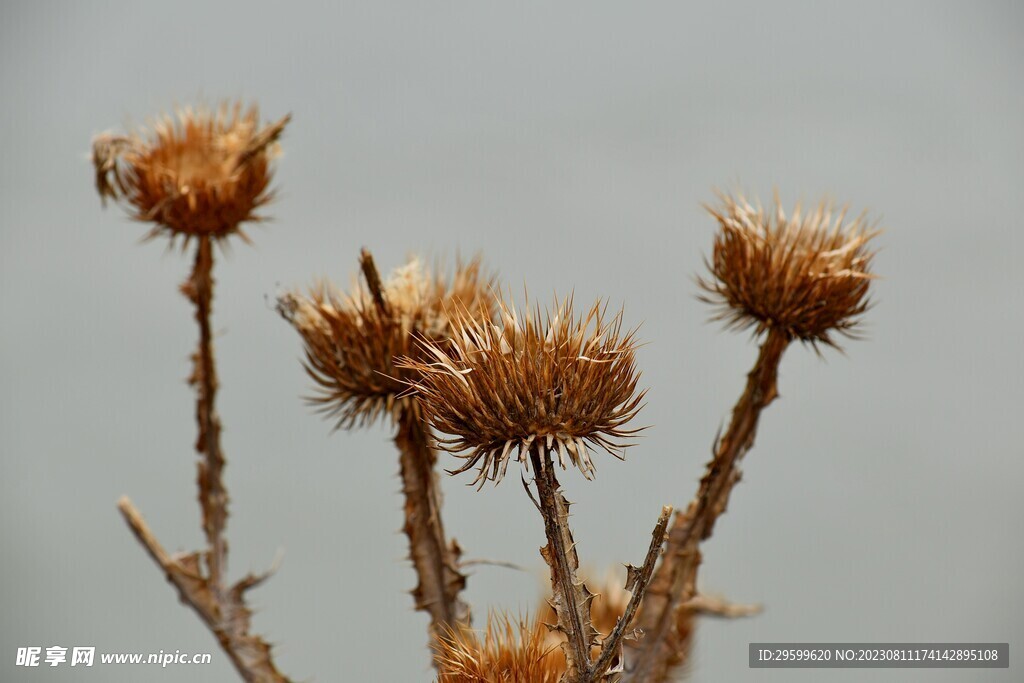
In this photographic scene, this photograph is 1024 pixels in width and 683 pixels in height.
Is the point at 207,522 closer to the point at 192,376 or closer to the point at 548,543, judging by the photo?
the point at 192,376

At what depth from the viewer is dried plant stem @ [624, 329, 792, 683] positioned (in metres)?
2.94

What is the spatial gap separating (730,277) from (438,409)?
1013 millimetres

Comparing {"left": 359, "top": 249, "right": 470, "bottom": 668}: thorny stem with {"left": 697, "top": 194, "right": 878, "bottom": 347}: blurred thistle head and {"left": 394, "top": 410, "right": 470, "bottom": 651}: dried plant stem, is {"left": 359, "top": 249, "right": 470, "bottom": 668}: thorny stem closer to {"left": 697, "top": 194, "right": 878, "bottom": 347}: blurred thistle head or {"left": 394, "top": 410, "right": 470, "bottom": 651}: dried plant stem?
{"left": 394, "top": 410, "right": 470, "bottom": 651}: dried plant stem

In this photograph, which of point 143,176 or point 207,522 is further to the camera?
point 207,522

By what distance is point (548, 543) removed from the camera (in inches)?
86.4

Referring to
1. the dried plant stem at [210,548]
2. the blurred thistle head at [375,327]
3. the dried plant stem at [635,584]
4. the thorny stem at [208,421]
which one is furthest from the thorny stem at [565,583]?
the thorny stem at [208,421]

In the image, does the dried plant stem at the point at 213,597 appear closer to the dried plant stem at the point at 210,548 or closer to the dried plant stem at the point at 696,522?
the dried plant stem at the point at 210,548

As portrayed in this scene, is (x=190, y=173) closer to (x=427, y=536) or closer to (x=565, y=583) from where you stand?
(x=427, y=536)

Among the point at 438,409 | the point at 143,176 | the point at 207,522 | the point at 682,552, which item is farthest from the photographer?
the point at 207,522

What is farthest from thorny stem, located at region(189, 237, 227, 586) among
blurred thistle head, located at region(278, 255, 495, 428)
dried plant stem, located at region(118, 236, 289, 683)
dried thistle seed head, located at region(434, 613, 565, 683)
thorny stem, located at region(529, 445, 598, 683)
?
thorny stem, located at region(529, 445, 598, 683)

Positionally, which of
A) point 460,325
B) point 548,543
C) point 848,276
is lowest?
point 548,543

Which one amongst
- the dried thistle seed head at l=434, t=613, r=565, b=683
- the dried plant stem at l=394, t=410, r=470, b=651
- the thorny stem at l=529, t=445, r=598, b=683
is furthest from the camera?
the dried plant stem at l=394, t=410, r=470, b=651

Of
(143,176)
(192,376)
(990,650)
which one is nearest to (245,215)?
(143,176)

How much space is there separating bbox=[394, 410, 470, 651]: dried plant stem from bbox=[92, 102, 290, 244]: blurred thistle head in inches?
35.5
